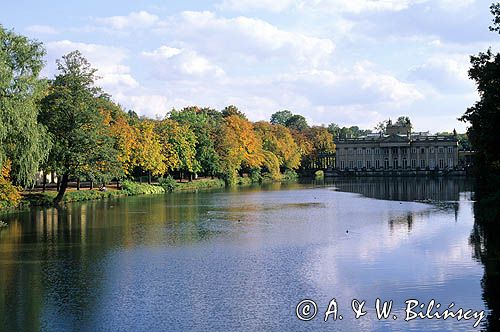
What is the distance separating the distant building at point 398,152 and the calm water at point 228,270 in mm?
104940

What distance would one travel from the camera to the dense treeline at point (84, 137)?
39812 mm

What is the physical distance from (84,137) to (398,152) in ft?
349

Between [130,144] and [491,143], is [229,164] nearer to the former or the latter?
[130,144]

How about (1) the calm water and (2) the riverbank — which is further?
(2) the riverbank

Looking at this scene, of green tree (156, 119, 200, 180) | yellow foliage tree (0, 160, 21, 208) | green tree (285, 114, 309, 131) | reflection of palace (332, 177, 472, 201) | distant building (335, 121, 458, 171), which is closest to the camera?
yellow foliage tree (0, 160, 21, 208)

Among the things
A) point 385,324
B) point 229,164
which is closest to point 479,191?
point 385,324

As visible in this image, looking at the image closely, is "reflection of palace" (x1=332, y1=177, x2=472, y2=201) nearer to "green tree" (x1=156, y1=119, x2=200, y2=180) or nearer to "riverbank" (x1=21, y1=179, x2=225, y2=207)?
"riverbank" (x1=21, y1=179, x2=225, y2=207)

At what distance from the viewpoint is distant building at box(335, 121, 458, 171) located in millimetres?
146375

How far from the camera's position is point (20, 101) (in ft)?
128

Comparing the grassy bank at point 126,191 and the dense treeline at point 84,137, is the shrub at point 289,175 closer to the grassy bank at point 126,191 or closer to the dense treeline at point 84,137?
the dense treeline at point 84,137

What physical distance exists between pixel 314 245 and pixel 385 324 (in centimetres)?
1378

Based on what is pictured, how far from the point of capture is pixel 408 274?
77.6 ft

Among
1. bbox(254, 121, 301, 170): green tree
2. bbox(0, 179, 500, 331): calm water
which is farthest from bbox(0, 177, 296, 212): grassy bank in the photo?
bbox(254, 121, 301, 170): green tree


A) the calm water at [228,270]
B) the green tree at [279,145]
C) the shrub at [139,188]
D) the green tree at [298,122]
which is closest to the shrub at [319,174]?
the green tree at [279,145]
